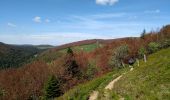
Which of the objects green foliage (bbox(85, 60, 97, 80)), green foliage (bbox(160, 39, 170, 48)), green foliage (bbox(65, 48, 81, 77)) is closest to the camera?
green foliage (bbox(160, 39, 170, 48))

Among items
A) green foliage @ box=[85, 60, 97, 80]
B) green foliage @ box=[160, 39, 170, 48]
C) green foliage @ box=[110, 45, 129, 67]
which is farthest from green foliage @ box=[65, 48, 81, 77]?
green foliage @ box=[160, 39, 170, 48]

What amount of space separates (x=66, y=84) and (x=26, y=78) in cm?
3035

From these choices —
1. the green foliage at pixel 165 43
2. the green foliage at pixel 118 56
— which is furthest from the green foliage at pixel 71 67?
the green foliage at pixel 165 43

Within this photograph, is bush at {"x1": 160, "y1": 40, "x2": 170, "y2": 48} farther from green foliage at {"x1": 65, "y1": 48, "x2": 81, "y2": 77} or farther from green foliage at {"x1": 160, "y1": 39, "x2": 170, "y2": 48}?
green foliage at {"x1": 65, "y1": 48, "x2": 81, "y2": 77}

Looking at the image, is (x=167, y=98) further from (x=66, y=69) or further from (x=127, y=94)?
(x=66, y=69)

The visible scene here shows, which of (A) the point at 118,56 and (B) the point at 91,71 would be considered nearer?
(A) the point at 118,56

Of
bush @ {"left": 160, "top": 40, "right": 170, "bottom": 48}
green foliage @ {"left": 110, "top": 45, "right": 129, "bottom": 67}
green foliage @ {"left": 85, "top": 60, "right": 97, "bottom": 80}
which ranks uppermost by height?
bush @ {"left": 160, "top": 40, "right": 170, "bottom": 48}

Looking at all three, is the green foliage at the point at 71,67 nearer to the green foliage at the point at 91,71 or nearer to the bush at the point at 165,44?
the green foliage at the point at 91,71

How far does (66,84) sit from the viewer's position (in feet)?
320

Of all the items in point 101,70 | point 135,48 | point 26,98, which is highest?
point 135,48

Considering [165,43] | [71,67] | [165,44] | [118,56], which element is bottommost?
[71,67]

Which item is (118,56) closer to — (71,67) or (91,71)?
(91,71)

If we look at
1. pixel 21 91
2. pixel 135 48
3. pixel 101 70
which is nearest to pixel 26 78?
pixel 21 91

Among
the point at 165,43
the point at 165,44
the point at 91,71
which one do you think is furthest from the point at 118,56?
the point at 165,43
